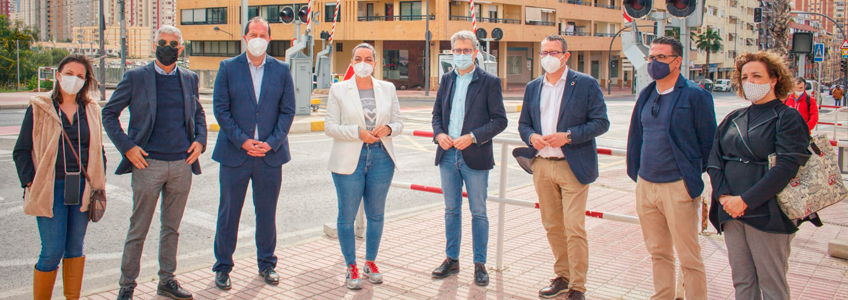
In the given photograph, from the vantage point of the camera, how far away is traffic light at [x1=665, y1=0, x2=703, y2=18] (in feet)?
19.3

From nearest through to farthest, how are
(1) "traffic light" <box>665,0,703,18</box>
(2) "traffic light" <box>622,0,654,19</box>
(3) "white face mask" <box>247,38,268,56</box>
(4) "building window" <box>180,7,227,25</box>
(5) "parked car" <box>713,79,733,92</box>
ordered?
(3) "white face mask" <box>247,38,268,56</box>, (1) "traffic light" <box>665,0,703,18</box>, (2) "traffic light" <box>622,0,654,19</box>, (4) "building window" <box>180,7,227,25</box>, (5) "parked car" <box>713,79,733,92</box>

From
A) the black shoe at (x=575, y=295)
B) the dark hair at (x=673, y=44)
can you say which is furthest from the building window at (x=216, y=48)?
the dark hair at (x=673, y=44)

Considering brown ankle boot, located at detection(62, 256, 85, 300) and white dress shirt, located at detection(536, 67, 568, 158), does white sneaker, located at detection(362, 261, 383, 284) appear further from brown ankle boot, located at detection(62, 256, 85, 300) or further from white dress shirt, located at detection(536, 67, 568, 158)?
brown ankle boot, located at detection(62, 256, 85, 300)

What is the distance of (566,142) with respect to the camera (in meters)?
4.62

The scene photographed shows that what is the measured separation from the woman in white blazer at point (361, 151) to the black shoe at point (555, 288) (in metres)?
1.22

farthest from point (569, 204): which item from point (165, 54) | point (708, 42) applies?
point (708, 42)

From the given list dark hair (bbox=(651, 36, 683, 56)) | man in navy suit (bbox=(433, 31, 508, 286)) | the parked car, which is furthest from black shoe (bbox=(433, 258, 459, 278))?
the parked car

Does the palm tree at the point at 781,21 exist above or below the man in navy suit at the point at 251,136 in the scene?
above

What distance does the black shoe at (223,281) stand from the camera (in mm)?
4941

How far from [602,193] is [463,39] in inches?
190

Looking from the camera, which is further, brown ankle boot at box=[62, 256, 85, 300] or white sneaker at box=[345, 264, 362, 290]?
white sneaker at box=[345, 264, 362, 290]

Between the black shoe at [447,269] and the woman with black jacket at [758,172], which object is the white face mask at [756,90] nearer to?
the woman with black jacket at [758,172]

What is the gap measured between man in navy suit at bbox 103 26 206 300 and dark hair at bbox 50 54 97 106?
8.4 inches

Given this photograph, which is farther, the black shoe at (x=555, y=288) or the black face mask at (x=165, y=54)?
the black shoe at (x=555, y=288)
